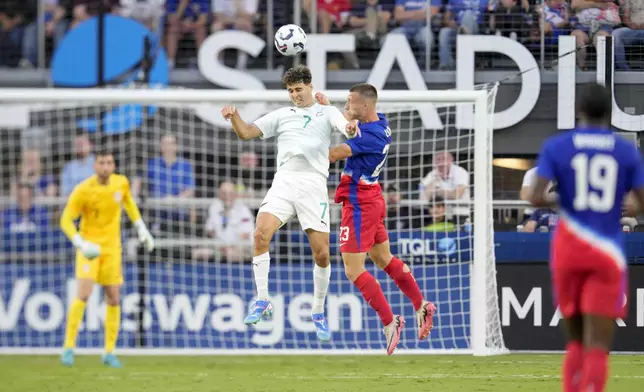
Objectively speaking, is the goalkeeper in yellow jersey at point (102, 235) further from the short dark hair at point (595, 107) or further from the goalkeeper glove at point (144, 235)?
the short dark hair at point (595, 107)

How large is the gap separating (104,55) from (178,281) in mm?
4010

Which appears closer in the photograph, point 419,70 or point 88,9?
point 419,70

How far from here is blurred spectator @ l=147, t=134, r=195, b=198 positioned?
1422 centimetres

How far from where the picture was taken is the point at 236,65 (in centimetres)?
1530

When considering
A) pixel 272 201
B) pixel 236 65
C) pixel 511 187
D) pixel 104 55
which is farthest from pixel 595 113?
pixel 104 55

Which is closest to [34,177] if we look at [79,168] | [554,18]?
[79,168]

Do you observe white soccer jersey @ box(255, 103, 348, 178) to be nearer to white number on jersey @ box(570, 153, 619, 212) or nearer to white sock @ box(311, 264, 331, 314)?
white sock @ box(311, 264, 331, 314)

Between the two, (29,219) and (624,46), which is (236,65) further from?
(624,46)

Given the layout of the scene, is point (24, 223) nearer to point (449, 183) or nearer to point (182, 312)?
point (182, 312)

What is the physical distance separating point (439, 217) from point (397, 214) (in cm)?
55

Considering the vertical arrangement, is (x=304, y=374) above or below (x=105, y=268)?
below

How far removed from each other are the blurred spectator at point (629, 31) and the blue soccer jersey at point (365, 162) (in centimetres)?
380

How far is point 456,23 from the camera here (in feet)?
45.7

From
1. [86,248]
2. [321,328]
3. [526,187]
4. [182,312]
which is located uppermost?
[526,187]
